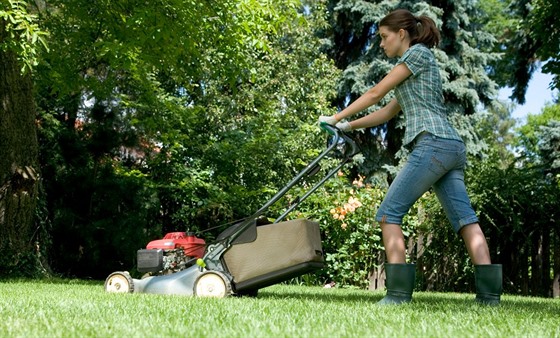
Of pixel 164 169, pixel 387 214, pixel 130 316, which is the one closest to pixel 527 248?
pixel 387 214

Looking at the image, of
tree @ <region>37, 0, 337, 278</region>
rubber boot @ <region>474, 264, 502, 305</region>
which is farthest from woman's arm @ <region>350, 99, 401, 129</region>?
tree @ <region>37, 0, 337, 278</region>

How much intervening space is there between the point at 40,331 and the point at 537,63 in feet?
53.2

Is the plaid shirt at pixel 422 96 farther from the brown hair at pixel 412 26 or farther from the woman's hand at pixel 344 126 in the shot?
the woman's hand at pixel 344 126

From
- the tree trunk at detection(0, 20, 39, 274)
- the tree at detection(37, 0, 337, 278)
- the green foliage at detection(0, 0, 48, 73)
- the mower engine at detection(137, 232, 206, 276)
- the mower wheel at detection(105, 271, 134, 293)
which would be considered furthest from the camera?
the tree trunk at detection(0, 20, 39, 274)

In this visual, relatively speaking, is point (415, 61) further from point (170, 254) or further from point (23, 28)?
point (23, 28)

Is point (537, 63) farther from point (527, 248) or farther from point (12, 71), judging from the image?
point (12, 71)

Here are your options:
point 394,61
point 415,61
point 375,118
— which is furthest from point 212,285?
point 394,61

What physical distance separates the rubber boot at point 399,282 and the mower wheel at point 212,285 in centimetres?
98

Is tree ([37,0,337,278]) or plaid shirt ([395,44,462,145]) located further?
tree ([37,0,337,278])

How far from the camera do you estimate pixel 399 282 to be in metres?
3.67

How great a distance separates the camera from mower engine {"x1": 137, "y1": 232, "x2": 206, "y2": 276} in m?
4.58

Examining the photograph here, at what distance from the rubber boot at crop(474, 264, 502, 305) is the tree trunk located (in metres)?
5.51

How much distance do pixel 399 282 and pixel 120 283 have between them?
2043mm

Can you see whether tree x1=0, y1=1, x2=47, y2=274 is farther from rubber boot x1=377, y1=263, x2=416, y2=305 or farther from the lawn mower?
rubber boot x1=377, y1=263, x2=416, y2=305
